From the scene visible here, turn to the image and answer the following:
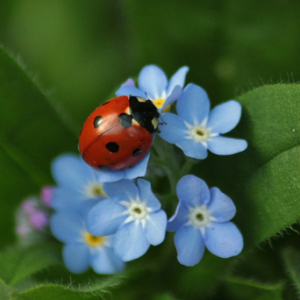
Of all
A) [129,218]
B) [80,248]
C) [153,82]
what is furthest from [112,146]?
[80,248]

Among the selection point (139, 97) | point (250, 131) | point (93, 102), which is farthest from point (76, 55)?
point (250, 131)

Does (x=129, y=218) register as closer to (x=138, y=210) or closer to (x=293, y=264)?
(x=138, y=210)

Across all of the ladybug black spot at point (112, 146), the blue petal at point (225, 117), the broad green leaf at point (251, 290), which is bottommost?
the broad green leaf at point (251, 290)

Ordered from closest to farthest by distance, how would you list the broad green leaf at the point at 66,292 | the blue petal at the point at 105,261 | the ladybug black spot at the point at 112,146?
the broad green leaf at the point at 66,292
the ladybug black spot at the point at 112,146
the blue petal at the point at 105,261

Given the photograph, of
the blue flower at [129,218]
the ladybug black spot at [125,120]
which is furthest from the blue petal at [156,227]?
the ladybug black spot at [125,120]

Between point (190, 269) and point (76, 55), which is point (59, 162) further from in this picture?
point (76, 55)

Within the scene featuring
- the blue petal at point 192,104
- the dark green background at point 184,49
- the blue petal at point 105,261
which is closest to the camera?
the blue petal at point 192,104

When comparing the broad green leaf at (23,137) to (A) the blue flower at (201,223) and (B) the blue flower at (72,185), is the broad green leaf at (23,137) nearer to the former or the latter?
(B) the blue flower at (72,185)

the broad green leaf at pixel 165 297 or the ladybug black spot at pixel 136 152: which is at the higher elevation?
the ladybug black spot at pixel 136 152
